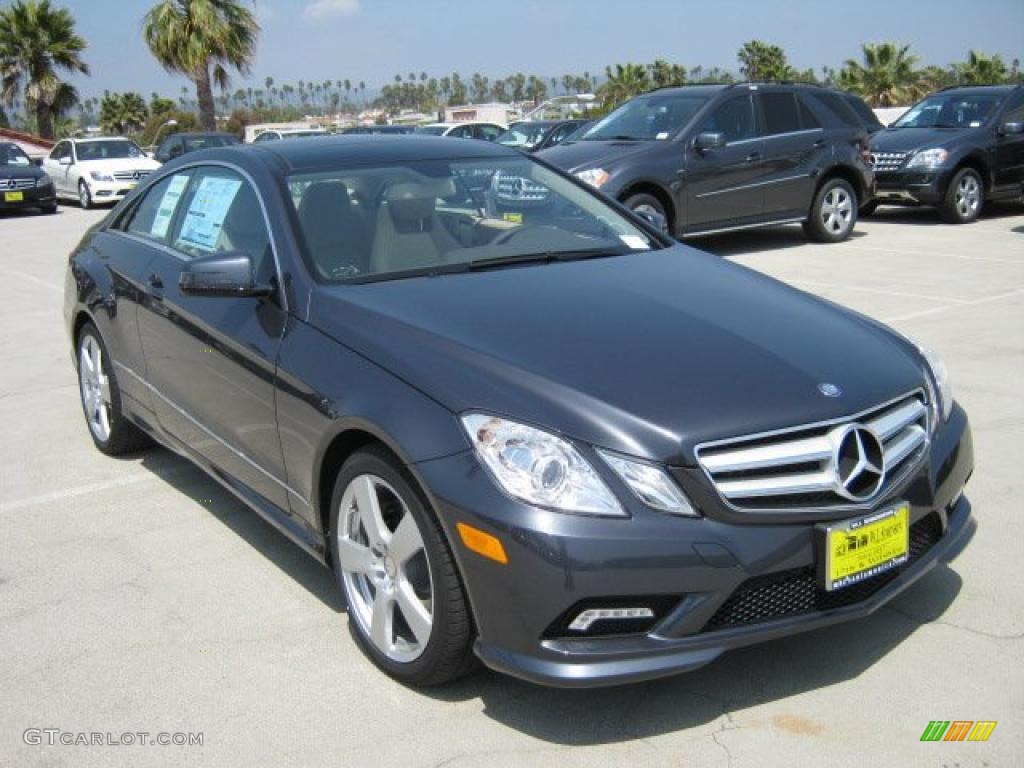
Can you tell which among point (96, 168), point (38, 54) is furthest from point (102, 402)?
point (38, 54)

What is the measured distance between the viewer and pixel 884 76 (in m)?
48.3

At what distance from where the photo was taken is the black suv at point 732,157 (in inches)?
439

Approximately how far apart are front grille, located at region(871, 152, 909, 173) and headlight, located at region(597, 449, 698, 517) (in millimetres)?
12134

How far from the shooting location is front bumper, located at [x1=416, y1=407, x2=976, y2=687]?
2785 mm

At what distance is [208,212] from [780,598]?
9.28ft

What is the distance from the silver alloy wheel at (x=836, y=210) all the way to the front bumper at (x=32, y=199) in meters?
15.0

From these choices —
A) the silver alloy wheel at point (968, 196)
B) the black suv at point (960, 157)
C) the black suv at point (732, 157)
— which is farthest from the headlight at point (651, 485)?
the silver alloy wheel at point (968, 196)

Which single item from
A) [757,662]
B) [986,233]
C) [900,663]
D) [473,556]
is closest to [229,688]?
[473,556]

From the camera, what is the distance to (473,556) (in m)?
2.90

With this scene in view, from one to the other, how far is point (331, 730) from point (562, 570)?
2.85ft

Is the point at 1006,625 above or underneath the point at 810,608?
underneath

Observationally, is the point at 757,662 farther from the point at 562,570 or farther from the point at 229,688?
the point at 229,688

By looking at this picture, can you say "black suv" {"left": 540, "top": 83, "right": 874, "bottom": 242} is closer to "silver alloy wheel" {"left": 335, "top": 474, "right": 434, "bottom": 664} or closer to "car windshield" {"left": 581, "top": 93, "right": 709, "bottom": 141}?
"car windshield" {"left": 581, "top": 93, "right": 709, "bottom": 141}

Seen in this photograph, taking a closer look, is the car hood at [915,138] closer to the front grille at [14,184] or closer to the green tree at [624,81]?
the front grille at [14,184]
